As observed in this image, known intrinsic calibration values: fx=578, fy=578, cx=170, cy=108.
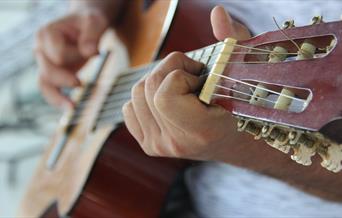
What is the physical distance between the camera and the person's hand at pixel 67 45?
1026mm

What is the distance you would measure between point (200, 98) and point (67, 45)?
55 centimetres

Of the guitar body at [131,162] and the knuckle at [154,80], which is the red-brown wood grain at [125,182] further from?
the knuckle at [154,80]

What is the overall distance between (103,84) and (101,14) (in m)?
0.13

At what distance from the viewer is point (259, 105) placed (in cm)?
47

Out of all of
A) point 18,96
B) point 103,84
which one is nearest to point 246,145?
point 103,84

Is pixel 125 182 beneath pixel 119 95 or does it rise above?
beneath

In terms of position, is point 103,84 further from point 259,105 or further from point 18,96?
point 18,96

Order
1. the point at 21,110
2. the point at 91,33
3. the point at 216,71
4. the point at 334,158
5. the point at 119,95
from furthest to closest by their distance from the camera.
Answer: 1. the point at 21,110
2. the point at 91,33
3. the point at 119,95
4. the point at 216,71
5. the point at 334,158

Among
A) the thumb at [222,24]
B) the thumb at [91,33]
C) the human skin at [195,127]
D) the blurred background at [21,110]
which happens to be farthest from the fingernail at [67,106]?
the blurred background at [21,110]

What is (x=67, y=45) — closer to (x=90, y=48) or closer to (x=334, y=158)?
(x=90, y=48)

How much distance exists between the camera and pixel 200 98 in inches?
21.6

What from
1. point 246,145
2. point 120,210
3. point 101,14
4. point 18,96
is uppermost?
point 246,145

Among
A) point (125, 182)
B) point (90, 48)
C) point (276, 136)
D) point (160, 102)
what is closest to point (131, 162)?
point (125, 182)

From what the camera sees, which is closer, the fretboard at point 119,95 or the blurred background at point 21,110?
the fretboard at point 119,95
